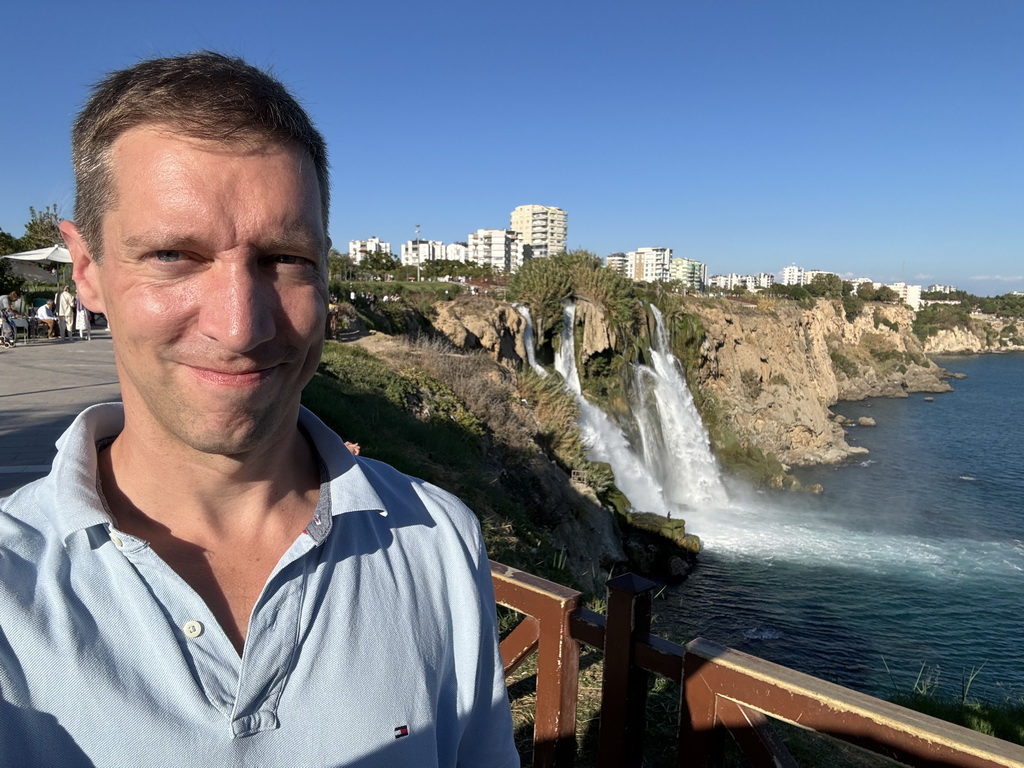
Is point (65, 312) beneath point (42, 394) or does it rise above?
above

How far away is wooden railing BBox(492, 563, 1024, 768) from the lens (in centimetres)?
195

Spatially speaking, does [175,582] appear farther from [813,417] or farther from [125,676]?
[813,417]

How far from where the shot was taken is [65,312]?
57.8 feet

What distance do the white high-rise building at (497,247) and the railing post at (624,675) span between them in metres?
129

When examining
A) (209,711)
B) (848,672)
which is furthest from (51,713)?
(848,672)

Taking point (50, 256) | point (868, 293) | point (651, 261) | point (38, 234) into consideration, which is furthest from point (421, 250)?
point (50, 256)

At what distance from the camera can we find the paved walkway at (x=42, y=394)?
674 cm

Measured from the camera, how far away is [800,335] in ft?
129

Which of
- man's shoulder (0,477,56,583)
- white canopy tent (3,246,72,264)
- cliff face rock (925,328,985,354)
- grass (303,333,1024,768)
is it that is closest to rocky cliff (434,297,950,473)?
grass (303,333,1024,768)

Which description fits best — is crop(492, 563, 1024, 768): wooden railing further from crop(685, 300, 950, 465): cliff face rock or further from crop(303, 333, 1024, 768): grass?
crop(685, 300, 950, 465): cliff face rock

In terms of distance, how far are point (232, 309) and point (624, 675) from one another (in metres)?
2.19

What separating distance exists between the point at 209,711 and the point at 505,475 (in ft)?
30.1

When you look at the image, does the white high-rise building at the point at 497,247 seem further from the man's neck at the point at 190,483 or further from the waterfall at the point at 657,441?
the man's neck at the point at 190,483

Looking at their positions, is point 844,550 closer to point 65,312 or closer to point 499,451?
point 499,451
